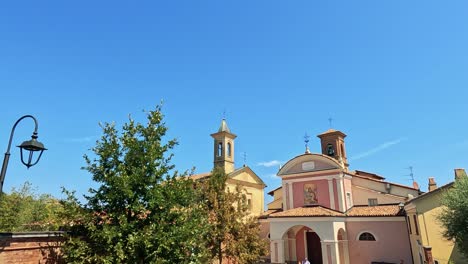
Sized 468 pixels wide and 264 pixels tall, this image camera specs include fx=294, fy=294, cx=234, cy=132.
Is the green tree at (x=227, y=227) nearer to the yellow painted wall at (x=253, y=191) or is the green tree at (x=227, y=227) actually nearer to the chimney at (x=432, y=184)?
the yellow painted wall at (x=253, y=191)

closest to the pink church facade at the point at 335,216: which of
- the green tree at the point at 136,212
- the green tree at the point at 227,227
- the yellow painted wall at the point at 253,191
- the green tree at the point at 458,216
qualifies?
the yellow painted wall at the point at 253,191

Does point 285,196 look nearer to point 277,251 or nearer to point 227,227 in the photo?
point 277,251

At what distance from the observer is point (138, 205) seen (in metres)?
8.85

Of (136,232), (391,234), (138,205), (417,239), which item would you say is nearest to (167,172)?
(138,205)

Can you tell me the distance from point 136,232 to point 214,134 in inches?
985

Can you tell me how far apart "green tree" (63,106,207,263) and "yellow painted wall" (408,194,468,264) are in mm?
13713

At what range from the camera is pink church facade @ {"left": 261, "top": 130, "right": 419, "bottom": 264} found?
22.4 m

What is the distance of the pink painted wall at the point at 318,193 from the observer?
26.7 metres

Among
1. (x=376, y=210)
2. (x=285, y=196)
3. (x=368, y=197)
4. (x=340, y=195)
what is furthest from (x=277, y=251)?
(x=368, y=197)

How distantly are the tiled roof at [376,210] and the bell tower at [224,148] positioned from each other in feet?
42.8

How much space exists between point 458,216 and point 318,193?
49.0ft

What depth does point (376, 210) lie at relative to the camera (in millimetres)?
24188

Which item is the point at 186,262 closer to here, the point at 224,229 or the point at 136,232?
the point at 136,232

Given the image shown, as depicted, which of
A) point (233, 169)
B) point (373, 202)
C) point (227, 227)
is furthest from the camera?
point (233, 169)
